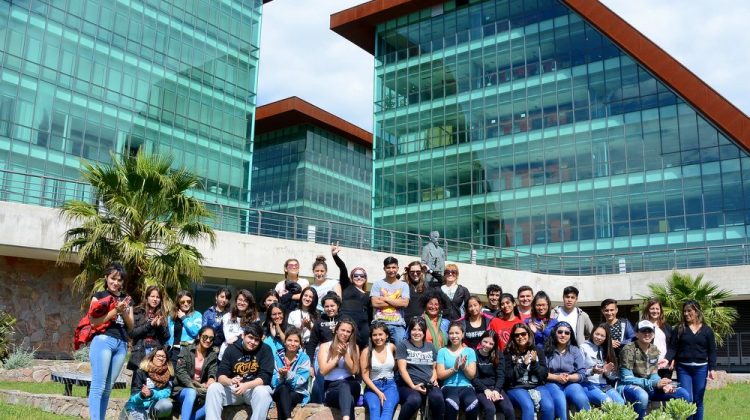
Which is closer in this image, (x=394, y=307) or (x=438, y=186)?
(x=394, y=307)

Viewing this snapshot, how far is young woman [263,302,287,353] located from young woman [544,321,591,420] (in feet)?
11.0

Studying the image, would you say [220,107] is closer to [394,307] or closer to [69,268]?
[69,268]

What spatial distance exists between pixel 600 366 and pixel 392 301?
2806mm

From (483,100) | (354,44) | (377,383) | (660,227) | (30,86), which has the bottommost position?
(377,383)

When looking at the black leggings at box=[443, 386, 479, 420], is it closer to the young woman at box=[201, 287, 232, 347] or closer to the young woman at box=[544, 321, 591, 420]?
the young woman at box=[544, 321, 591, 420]

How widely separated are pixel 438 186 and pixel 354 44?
13.3m

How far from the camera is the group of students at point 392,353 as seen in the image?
308 inches

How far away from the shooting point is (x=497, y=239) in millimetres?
38281

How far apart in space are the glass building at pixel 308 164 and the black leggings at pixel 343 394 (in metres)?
42.1

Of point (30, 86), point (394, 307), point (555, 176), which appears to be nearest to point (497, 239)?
point (555, 176)

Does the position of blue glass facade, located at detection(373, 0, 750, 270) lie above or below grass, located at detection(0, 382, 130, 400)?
above

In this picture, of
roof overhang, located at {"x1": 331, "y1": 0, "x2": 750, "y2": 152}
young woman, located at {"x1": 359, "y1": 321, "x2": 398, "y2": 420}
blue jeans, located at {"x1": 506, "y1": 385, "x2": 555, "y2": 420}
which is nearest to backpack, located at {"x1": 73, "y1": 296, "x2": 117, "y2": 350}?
young woman, located at {"x1": 359, "y1": 321, "x2": 398, "y2": 420}

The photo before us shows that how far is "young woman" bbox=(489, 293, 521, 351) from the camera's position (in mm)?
8938

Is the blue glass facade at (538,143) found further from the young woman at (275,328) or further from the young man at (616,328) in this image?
the young woman at (275,328)
